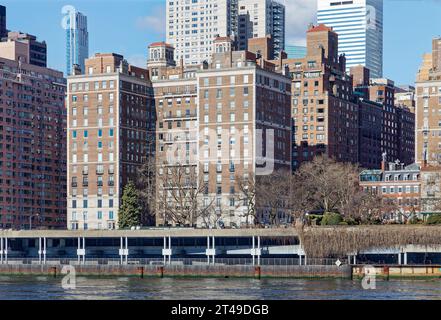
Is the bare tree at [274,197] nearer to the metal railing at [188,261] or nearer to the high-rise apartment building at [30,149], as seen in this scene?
the metal railing at [188,261]

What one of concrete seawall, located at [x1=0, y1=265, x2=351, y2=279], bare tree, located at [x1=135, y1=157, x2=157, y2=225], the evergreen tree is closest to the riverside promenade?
concrete seawall, located at [x1=0, y1=265, x2=351, y2=279]

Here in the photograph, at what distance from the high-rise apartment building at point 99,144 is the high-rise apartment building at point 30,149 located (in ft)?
50.7

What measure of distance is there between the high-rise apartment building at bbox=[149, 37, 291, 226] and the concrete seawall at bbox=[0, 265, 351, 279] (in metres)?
41.1

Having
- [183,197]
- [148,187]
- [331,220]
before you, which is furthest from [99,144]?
[331,220]

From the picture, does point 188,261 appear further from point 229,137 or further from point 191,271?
point 229,137

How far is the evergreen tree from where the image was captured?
155 metres

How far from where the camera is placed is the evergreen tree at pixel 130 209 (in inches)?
6088

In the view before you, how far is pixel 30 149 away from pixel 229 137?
4814 cm

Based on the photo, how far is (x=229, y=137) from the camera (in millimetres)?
160125

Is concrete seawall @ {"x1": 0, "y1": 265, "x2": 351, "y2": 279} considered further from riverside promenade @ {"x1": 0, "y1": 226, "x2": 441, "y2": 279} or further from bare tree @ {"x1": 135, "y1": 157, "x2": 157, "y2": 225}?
bare tree @ {"x1": 135, "y1": 157, "x2": 157, "y2": 225}

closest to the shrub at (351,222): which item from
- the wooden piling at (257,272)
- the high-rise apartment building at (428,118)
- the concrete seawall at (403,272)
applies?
the concrete seawall at (403,272)

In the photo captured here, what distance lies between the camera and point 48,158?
19550cm

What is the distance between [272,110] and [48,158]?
5050 centimetres
